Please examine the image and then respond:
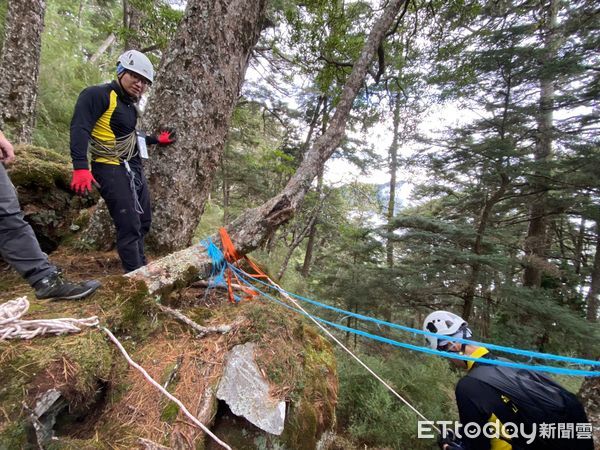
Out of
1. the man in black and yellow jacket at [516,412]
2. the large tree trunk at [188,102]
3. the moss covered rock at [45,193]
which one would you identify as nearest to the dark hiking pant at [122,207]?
the large tree trunk at [188,102]

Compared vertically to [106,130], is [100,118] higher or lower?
higher

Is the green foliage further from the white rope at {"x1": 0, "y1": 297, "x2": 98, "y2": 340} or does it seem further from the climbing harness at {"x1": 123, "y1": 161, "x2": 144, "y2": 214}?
the climbing harness at {"x1": 123, "y1": 161, "x2": 144, "y2": 214}

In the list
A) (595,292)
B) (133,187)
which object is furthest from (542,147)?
(133,187)

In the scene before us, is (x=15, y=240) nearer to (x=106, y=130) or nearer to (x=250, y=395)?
(x=106, y=130)

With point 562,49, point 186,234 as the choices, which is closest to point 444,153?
point 562,49

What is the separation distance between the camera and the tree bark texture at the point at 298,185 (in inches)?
119

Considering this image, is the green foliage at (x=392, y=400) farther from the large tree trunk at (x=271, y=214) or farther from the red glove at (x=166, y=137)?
the red glove at (x=166, y=137)

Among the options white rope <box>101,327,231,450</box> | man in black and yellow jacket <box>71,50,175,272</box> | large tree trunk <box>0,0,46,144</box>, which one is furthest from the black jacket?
large tree trunk <box>0,0,46,144</box>

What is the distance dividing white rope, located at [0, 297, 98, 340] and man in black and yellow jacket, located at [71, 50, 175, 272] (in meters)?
0.96

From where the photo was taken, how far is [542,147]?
7.99 m

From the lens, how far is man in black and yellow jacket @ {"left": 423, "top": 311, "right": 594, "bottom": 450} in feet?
7.23

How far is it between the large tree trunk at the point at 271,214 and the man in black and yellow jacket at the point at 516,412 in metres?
1.98

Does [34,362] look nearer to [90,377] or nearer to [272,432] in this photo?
[90,377]

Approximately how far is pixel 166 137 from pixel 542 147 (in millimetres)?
9644
